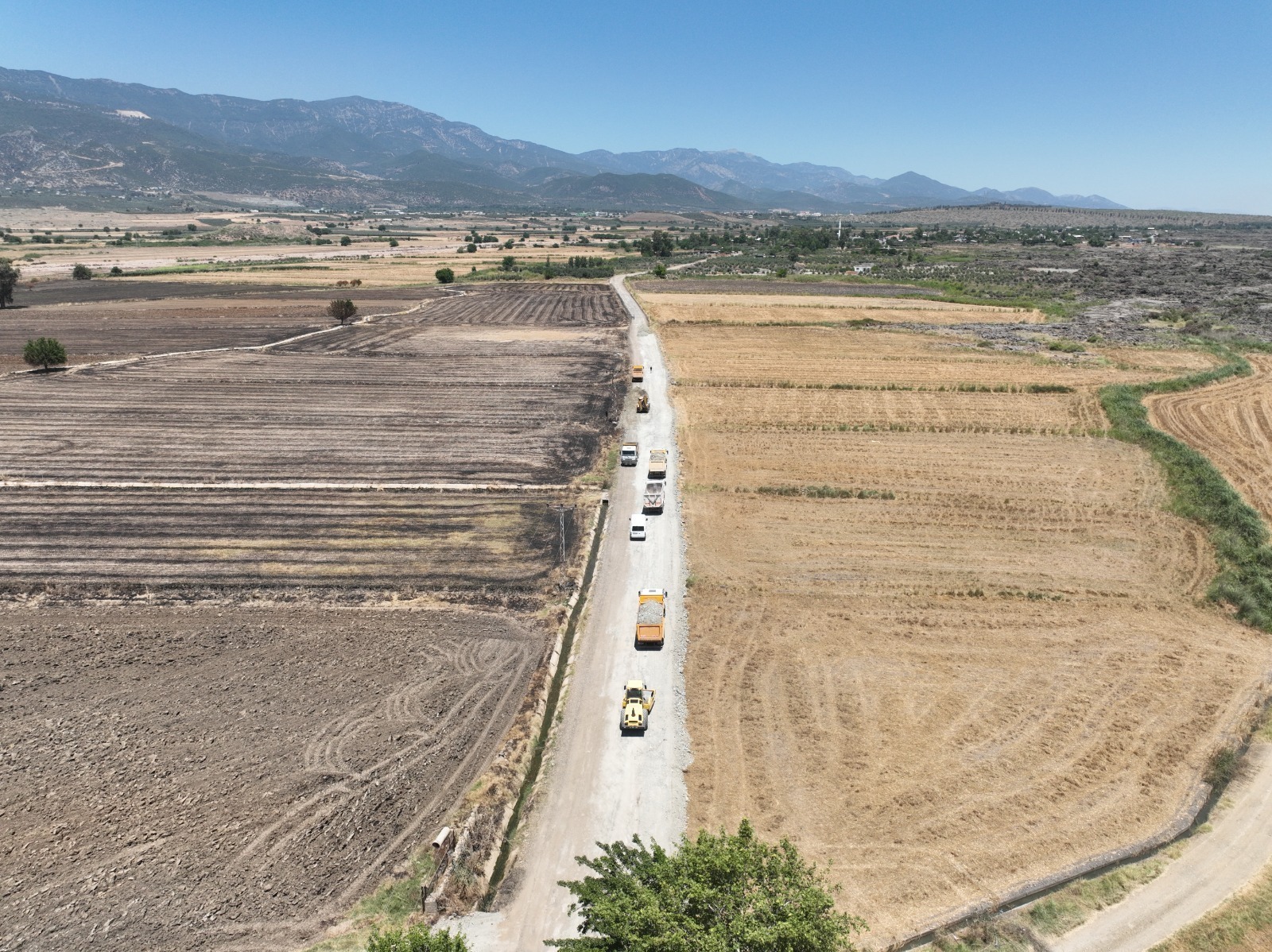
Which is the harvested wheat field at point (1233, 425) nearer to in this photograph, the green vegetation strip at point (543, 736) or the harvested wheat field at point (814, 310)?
the harvested wheat field at point (814, 310)

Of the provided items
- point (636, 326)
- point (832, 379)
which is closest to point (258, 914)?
point (832, 379)

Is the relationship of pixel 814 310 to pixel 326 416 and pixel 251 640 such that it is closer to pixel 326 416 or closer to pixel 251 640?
pixel 326 416

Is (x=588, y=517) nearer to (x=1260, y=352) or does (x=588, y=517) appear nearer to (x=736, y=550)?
(x=736, y=550)

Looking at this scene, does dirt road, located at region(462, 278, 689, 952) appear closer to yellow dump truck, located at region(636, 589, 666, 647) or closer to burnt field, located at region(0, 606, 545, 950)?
yellow dump truck, located at region(636, 589, 666, 647)

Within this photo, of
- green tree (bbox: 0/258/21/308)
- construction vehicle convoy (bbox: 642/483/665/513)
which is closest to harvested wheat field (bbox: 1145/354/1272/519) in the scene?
construction vehicle convoy (bbox: 642/483/665/513)

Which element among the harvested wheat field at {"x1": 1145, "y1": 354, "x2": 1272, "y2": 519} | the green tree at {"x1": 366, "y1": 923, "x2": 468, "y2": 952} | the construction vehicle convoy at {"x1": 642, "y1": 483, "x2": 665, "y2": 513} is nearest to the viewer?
the green tree at {"x1": 366, "y1": 923, "x2": 468, "y2": 952}

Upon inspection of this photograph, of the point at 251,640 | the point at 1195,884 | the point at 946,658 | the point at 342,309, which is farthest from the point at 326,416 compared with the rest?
the point at 1195,884
